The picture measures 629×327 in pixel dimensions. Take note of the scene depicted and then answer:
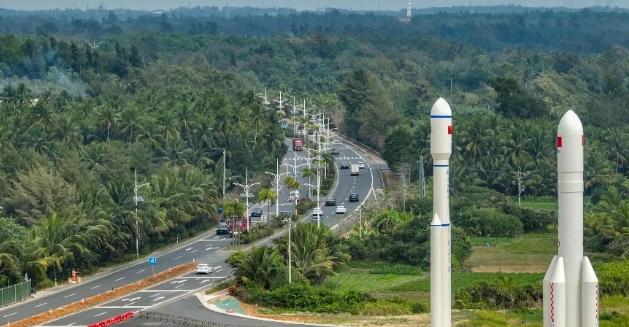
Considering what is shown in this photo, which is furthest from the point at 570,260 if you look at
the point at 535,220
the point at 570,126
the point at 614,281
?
the point at 535,220

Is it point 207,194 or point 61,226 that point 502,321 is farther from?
point 207,194

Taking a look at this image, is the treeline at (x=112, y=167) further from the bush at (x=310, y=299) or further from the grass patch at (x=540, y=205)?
the grass patch at (x=540, y=205)

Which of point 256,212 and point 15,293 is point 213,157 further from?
point 15,293

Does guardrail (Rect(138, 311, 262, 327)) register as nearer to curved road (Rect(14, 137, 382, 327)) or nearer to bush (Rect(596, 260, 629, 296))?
curved road (Rect(14, 137, 382, 327))

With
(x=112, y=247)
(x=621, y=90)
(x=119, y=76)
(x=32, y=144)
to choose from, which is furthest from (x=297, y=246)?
(x=119, y=76)

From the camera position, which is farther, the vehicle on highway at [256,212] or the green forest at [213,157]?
the vehicle on highway at [256,212]

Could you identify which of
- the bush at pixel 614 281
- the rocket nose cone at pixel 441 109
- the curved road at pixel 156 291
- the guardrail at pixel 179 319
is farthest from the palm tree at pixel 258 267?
the rocket nose cone at pixel 441 109

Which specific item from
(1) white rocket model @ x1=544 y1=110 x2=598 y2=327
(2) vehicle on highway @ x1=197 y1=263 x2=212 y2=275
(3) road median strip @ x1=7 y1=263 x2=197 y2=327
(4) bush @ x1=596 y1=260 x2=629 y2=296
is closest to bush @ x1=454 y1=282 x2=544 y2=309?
(4) bush @ x1=596 y1=260 x2=629 y2=296
